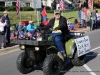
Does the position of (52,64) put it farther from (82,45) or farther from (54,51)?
(82,45)

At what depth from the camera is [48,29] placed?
7.24m

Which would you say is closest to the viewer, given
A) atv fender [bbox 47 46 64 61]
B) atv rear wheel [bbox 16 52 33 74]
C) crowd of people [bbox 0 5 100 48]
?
atv fender [bbox 47 46 64 61]

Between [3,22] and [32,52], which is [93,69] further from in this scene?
[3,22]

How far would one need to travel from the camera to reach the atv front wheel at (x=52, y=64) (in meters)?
6.69

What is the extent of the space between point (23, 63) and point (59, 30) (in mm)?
1396

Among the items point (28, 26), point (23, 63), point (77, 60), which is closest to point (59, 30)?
point (77, 60)

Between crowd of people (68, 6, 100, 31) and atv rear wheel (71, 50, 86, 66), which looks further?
crowd of people (68, 6, 100, 31)

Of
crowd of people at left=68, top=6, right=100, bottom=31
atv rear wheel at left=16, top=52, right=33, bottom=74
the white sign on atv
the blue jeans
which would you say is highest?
the blue jeans

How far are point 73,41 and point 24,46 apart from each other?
5.52ft

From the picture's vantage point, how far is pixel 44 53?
7.15 meters

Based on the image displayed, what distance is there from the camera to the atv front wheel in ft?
21.9

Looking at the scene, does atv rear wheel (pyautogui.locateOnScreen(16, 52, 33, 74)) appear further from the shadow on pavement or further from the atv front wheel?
the shadow on pavement

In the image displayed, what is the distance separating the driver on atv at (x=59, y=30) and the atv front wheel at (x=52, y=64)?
0.43 metres

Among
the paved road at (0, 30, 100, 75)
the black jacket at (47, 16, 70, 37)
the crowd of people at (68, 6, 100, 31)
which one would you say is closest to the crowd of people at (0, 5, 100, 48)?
the crowd of people at (68, 6, 100, 31)
